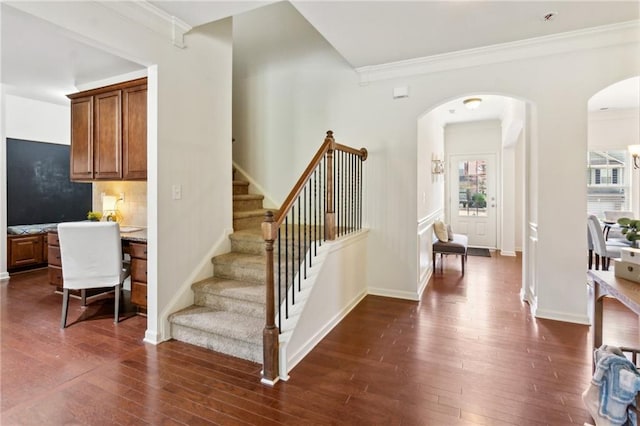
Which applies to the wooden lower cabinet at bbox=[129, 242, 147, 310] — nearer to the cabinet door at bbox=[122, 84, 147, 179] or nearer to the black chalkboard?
the cabinet door at bbox=[122, 84, 147, 179]

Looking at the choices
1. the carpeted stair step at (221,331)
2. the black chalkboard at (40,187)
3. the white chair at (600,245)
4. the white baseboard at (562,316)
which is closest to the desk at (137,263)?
the carpeted stair step at (221,331)

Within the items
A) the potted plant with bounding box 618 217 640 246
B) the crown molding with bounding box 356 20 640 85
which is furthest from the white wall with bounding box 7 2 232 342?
the potted plant with bounding box 618 217 640 246

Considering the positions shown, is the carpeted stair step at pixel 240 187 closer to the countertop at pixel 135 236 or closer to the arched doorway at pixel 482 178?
the countertop at pixel 135 236

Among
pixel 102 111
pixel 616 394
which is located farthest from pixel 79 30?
pixel 616 394

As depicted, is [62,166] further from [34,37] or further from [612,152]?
[612,152]

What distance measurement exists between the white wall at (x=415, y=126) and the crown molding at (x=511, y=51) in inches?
1.3

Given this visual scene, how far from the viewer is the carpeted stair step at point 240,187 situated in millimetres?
4607

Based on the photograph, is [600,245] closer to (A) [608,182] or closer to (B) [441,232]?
(B) [441,232]

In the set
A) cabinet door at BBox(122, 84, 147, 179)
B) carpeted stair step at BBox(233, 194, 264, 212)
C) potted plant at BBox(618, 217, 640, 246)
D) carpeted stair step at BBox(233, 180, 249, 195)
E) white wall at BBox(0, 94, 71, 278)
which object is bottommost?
potted plant at BBox(618, 217, 640, 246)

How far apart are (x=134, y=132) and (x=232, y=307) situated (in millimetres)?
2168

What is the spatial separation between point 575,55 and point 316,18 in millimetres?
2547

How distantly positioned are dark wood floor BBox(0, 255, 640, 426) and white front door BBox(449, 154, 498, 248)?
164 inches

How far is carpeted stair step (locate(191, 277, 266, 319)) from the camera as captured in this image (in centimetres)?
284

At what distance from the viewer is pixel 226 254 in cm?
352
